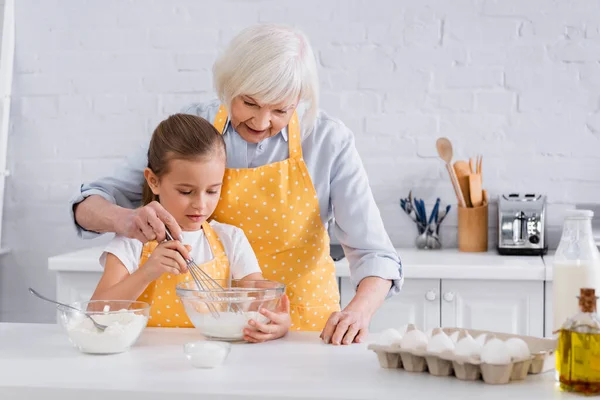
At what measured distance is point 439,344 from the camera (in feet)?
4.40

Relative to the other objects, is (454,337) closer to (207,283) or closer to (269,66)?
(207,283)

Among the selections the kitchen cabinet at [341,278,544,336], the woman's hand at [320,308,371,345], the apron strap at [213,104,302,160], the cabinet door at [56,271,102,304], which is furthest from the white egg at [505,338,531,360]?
the cabinet door at [56,271,102,304]

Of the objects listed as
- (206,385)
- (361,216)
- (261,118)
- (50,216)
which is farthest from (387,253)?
(50,216)

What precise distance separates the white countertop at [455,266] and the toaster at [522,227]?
0.05 m

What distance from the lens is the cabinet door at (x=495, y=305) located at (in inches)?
113

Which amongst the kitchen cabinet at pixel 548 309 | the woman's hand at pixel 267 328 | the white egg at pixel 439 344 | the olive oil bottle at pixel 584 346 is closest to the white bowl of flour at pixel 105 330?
the woman's hand at pixel 267 328

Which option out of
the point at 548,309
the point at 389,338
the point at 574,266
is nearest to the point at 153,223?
the point at 389,338

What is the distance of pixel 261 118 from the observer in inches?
75.5

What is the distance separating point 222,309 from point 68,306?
30 centimetres

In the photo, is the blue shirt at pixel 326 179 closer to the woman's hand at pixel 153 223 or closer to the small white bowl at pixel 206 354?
the woman's hand at pixel 153 223

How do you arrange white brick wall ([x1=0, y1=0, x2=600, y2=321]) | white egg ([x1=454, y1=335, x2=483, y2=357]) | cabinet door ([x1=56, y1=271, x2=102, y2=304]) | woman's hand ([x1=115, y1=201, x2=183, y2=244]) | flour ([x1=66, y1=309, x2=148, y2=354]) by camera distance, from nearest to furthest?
white egg ([x1=454, y1=335, x2=483, y2=357]) → flour ([x1=66, y1=309, x2=148, y2=354]) → woman's hand ([x1=115, y1=201, x2=183, y2=244]) → cabinet door ([x1=56, y1=271, x2=102, y2=304]) → white brick wall ([x1=0, y1=0, x2=600, y2=321])

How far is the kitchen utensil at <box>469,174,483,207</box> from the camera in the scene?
3215 millimetres

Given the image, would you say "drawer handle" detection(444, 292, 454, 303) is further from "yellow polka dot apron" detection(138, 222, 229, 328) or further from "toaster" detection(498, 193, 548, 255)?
"yellow polka dot apron" detection(138, 222, 229, 328)

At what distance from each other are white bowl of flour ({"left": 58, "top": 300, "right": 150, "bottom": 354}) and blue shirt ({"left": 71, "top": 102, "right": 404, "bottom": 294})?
535 millimetres
